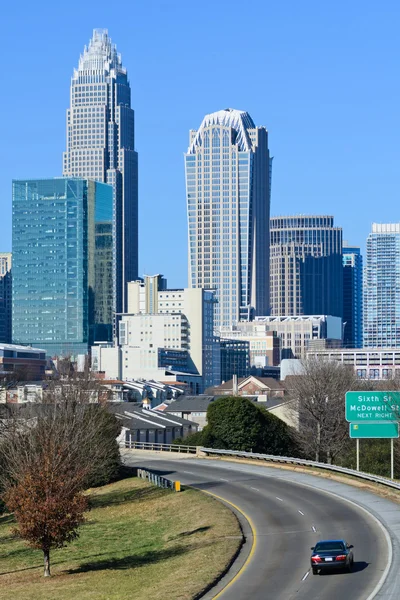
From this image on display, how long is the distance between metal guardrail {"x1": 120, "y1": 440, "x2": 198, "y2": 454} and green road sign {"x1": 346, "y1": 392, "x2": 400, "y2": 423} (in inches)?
1287

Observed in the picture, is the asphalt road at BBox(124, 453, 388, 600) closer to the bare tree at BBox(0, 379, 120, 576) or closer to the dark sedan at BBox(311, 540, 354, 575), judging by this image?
the dark sedan at BBox(311, 540, 354, 575)

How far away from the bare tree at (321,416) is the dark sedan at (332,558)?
60173mm

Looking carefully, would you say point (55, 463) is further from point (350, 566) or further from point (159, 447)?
point (159, 447)

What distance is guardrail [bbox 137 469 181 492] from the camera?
80625mm

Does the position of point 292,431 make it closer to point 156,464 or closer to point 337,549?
point 156,464

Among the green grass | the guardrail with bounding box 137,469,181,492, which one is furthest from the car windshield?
the guardrail with bounding box 137,469,181,492

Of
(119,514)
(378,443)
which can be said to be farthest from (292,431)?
(119,514)

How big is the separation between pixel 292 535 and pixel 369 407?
2566 centimetres

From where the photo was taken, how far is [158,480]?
8606 cm

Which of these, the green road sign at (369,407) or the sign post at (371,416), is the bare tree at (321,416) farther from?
the green road sign at (369,407)

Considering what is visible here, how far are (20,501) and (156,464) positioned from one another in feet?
162

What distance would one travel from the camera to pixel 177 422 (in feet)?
490

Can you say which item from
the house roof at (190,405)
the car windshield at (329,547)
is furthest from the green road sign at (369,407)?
the house roof at (190,405)

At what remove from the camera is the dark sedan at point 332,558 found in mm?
47188
